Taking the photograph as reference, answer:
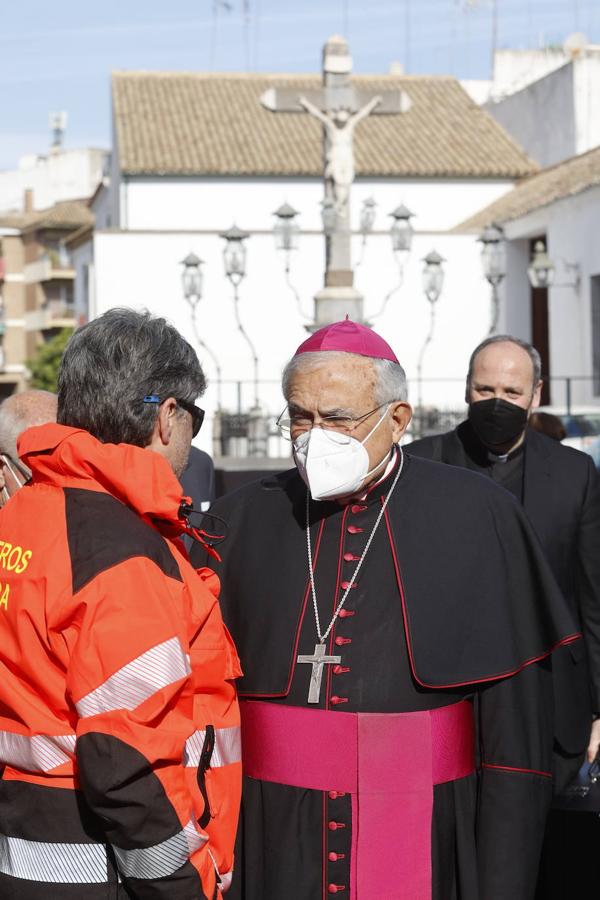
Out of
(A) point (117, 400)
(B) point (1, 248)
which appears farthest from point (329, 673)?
(B) point (1, 248)

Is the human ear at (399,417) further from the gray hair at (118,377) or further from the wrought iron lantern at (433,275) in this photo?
the wrought iron lantern at (433,275)

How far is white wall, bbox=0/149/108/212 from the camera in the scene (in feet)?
210

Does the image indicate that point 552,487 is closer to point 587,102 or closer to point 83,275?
point 587,102

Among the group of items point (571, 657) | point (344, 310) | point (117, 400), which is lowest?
point (571, 657)

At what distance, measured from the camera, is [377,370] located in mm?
3098

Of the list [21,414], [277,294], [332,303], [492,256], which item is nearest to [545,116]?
[277,294]

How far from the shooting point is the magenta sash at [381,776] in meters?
2.88

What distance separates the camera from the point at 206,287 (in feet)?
99.0

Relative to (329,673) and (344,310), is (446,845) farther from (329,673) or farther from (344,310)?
(344,310)

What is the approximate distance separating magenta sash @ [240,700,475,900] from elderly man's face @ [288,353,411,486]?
22.7 inches

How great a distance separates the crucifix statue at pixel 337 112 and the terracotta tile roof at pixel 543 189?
669 cm

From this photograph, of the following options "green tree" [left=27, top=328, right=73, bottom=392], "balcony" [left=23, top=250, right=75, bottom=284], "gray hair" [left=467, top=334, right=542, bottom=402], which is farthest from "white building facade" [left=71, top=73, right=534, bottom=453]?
"gray hair" [left=467, top=334, right=542, bottom=402]

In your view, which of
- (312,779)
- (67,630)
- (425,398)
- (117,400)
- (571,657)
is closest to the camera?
(67,630)

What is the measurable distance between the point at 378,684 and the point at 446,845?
378 millimetres
